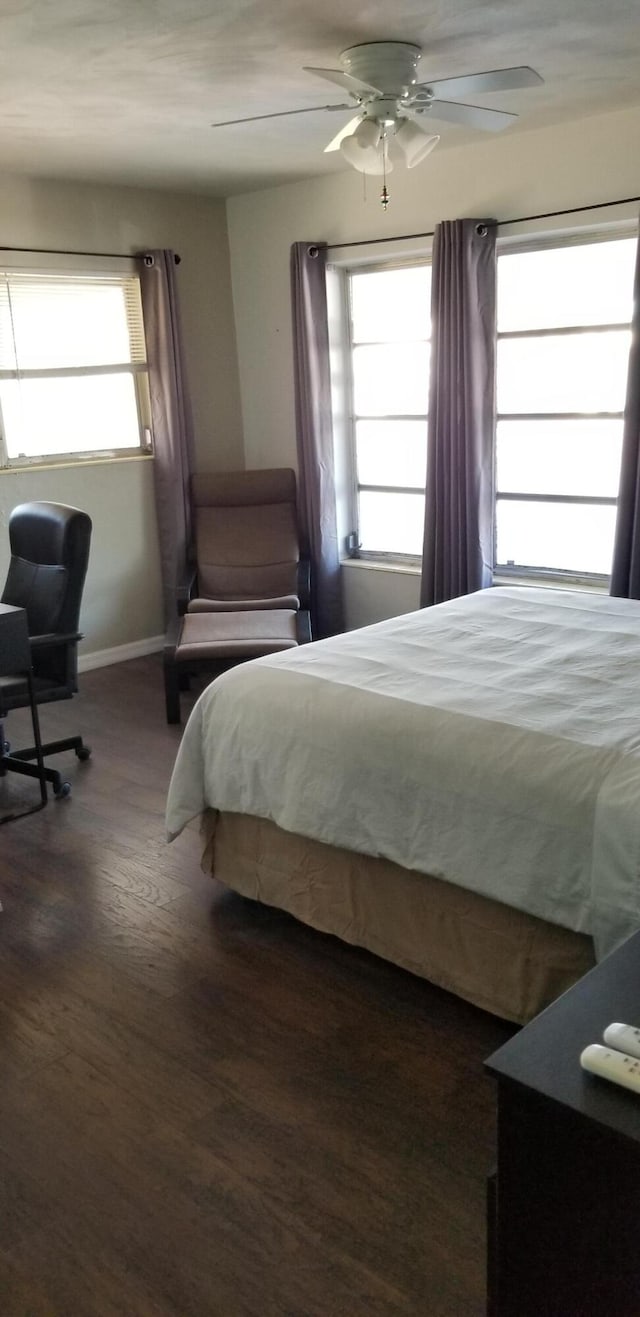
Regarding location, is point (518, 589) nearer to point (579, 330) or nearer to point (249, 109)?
point (579, 330)

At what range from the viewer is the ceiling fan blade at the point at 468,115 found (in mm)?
2994

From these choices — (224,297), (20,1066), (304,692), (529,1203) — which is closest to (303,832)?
(304,692)

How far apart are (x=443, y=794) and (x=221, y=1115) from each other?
83 cm

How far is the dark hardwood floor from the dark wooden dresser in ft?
1.83

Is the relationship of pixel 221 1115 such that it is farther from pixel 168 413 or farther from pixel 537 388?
pixel 168 413

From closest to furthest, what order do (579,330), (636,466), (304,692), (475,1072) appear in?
(475,1072) < (304,692) < (636,466) < (579,330)

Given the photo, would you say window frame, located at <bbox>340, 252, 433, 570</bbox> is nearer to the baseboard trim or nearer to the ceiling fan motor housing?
the baseboard trim

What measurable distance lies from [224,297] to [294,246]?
74 cm

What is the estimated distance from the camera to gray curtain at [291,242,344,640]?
5152 mm

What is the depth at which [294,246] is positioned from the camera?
5.13m

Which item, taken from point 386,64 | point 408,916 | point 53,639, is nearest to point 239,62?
point 386,64

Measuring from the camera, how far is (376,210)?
491cm

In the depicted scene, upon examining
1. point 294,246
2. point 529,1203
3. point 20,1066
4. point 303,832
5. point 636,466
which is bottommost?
point 20,1066

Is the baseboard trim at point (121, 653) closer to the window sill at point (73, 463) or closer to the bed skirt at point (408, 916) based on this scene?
the window sill at point (73, 463)
